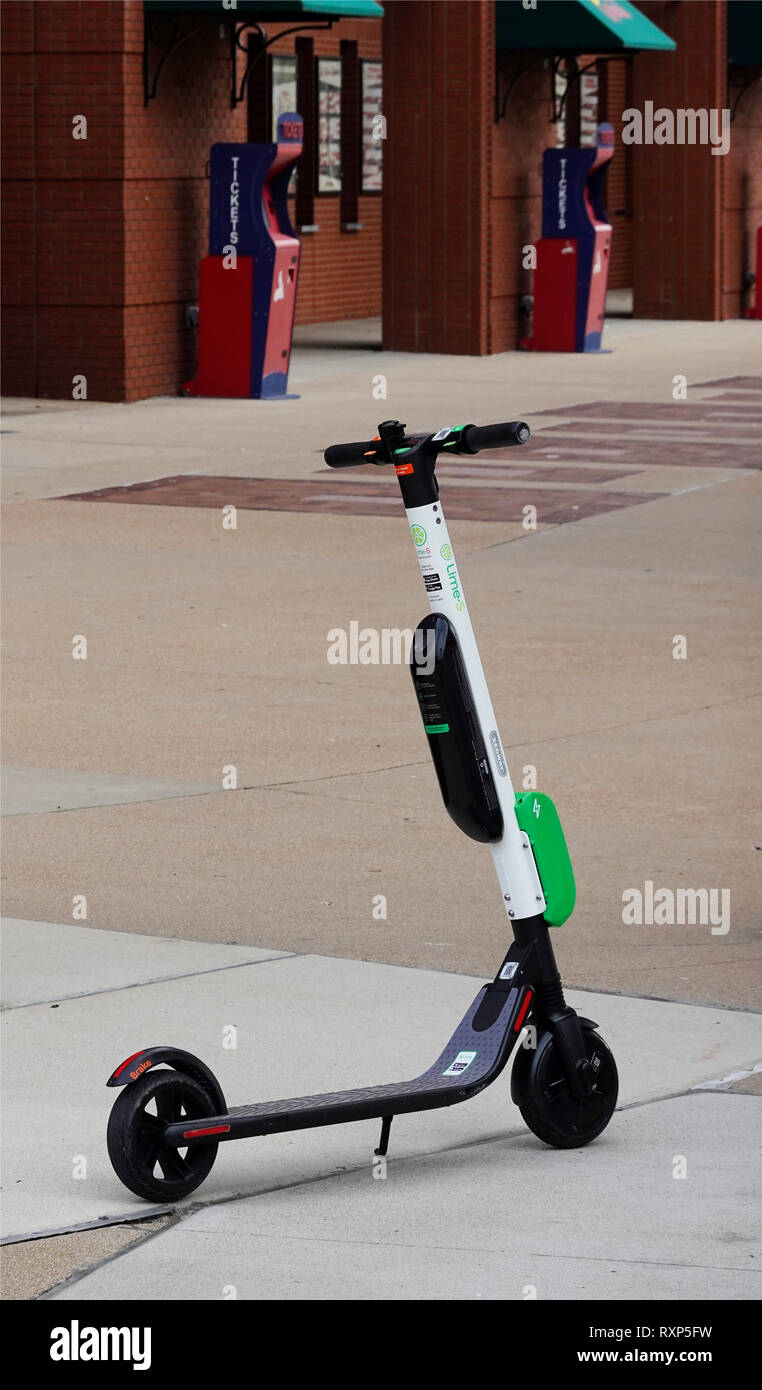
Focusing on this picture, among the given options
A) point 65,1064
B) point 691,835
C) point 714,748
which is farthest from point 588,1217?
point 714,748

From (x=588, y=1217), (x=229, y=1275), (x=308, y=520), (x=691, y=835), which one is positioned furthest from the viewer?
(x=308, y=520)

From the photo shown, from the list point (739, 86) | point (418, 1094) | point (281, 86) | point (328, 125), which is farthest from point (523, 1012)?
point (739, 86)

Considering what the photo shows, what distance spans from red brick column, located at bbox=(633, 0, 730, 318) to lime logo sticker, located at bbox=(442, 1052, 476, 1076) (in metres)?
27.1

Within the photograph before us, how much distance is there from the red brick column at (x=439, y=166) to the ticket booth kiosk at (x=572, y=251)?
82 centimetres

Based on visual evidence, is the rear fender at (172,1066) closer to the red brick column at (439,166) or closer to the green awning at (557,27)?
the red brick column at (439,166)

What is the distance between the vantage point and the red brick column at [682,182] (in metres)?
29.9

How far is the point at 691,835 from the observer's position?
6918 mm

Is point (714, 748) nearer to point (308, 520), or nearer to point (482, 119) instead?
point (308, 520)

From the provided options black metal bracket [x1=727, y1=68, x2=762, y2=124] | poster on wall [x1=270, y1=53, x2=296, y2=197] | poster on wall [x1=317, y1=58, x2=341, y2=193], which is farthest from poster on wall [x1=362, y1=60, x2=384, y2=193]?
black metal bracket [x1=727, y1=68, x2=762, y2=124]

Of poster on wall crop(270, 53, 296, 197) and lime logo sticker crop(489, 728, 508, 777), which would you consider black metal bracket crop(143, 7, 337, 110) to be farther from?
lime logo sticker crop(489, 728, 508, 777)

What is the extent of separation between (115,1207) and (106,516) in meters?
9.74

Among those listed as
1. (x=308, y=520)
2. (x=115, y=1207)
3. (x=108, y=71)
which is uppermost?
(x=108, y=71)

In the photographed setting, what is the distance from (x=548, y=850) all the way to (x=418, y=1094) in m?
0.52

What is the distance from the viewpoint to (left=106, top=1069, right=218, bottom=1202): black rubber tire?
4016 mm
